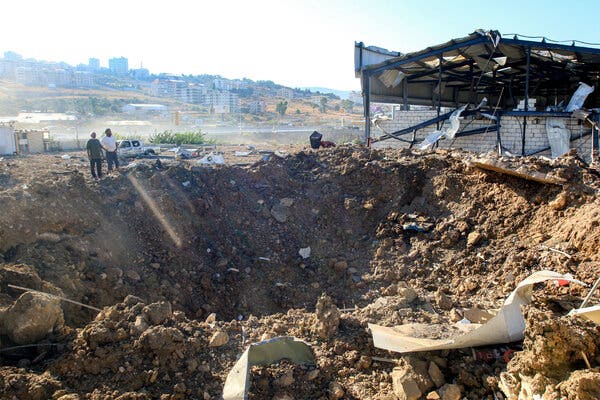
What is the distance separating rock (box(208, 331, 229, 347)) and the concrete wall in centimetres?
1227

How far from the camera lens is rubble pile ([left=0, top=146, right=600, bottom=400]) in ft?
11.8

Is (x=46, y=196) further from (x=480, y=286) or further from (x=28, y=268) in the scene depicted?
(x=480, y=286)

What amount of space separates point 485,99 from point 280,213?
10099 mm

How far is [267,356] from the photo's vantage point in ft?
12.9

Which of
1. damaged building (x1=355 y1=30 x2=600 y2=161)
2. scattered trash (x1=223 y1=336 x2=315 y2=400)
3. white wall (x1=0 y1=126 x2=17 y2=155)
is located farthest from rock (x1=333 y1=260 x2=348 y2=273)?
white wall (x1=0 y1=126 x2=17 y2=155)

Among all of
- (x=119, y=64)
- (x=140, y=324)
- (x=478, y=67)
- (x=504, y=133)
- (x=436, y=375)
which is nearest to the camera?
(x=436, y=375)

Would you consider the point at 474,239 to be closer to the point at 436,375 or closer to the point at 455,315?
the point at 455,315

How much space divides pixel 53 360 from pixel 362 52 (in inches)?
598

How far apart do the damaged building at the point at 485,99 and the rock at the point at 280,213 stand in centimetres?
683

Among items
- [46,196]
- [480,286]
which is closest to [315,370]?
[480,286]

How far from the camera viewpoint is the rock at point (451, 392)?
3.38m

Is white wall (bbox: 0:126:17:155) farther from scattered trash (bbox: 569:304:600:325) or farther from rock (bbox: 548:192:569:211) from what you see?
scattered trash (bbox: 569:304:600:325)

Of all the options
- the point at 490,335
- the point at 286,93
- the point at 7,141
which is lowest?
the point at 490,335

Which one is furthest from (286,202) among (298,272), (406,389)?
(406,389)
